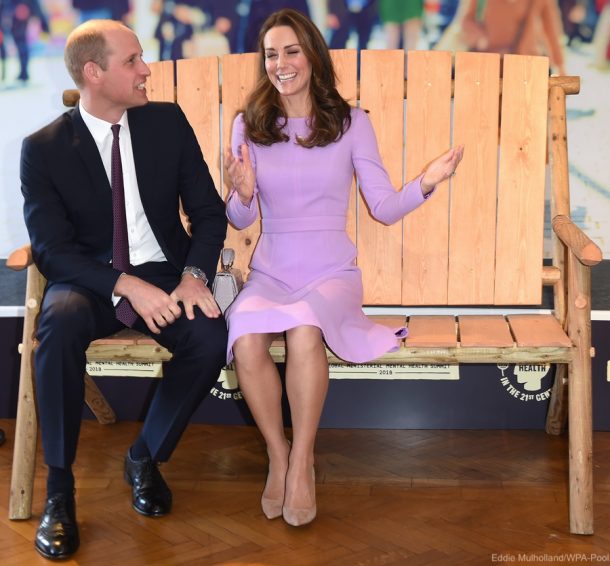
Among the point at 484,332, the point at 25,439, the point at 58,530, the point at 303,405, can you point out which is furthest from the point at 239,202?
the point at 58,530

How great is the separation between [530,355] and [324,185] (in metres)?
0.83

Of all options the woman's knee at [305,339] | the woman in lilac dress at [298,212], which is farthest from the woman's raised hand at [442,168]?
the woman's knee at [305,339]

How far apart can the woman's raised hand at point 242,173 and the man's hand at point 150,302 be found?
456 mm

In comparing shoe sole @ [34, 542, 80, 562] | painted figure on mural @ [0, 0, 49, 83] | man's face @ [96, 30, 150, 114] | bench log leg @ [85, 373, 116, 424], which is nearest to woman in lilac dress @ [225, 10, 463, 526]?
man's face @ [96, 30, 150, 114]

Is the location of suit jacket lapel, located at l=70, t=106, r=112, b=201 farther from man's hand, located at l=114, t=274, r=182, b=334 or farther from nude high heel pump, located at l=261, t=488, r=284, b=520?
nude high heel pump, located at l=261, t=488, r=284, b=520

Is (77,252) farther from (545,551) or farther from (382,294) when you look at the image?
(545,551)

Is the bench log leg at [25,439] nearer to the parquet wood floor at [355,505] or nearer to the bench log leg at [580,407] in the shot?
the parquet wood floor at [355,505]

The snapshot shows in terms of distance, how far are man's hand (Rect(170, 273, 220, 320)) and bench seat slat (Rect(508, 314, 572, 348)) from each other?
2.90ft

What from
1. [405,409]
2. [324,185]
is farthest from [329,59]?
[405,409]

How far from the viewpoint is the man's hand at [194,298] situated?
2746 millimetres

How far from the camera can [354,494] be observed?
9.61 ft

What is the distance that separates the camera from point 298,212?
303 cm

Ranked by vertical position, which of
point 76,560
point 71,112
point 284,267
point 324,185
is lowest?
point 76,560

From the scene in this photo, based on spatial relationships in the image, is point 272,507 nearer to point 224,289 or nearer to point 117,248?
point 224,289
